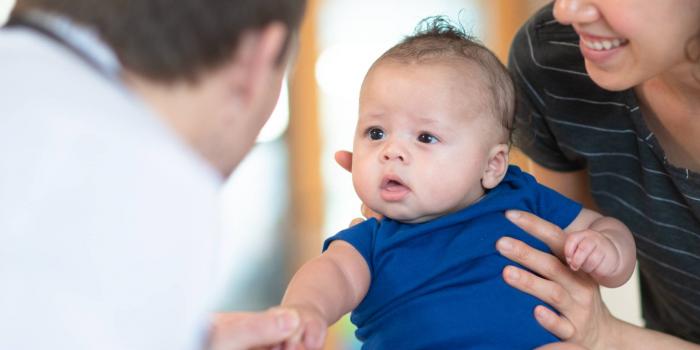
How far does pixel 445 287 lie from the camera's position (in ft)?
4.20

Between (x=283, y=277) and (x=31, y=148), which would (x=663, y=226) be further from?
(x=283, y=277)

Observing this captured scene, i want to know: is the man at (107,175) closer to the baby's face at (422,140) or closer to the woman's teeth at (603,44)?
the baby's face at (422,140)

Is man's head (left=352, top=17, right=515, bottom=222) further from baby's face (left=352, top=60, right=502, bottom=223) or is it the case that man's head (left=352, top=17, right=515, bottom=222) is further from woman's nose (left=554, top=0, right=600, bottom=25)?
woman's nose (left=554, top=0, right=600, bottom=25)

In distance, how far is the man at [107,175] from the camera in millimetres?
734

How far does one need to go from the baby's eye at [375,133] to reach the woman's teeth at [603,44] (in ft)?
1.06

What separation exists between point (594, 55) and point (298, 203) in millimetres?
2833

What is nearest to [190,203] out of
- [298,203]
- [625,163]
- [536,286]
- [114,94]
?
[114,94]

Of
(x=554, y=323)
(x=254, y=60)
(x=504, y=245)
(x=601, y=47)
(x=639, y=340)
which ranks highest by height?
(x=254, y=60)

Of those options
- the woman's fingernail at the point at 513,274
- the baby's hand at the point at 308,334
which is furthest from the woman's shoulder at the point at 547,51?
the baby's hand at the point at 308,334

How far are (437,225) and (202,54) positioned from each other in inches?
21.7

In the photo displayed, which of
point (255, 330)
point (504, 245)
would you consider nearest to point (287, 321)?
point (255, 330)

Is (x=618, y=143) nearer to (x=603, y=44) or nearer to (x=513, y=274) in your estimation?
(x=603, y=44)

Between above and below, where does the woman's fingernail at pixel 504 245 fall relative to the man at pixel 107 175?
below

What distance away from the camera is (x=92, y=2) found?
0.83 meters
